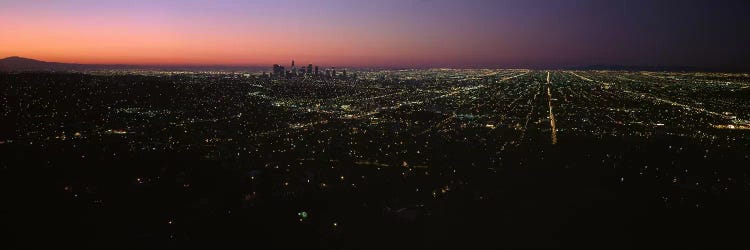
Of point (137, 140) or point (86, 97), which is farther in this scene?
point (86, 97)

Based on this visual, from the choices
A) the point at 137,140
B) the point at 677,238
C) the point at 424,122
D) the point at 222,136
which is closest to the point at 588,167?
the point at 677,238

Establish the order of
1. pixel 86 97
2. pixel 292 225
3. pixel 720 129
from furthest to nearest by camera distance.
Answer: pixel 86 97
pixel 720 129
pixel 292 225

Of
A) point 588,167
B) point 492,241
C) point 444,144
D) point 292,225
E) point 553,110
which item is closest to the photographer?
point 492,241

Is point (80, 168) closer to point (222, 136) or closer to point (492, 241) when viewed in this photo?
point (222, 136)

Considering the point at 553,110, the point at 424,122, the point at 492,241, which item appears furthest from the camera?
the point at 553,110

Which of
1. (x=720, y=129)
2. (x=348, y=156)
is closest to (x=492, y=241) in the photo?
(x=348, y=156)

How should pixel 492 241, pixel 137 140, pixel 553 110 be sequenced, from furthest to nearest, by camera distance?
pixel 553 110
pixel 137 140
pixel 492 241

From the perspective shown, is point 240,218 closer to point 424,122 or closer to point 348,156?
point 348,156

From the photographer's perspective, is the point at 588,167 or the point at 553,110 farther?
the point at 553,110
